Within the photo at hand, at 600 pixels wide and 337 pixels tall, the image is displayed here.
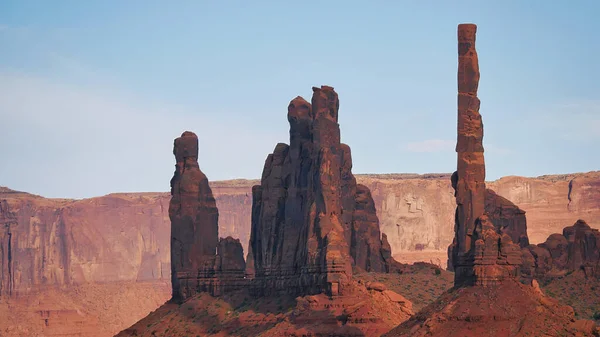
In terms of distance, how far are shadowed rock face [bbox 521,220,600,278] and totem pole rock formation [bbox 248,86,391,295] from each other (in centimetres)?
1404

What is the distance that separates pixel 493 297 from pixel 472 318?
6.76 ft

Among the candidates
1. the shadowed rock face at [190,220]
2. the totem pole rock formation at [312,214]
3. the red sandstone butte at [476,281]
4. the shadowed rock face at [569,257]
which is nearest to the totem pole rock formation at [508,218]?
the shadowed rock face at [569,257]

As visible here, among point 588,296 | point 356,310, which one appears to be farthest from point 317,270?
point 588,296

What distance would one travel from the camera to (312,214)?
133 metres

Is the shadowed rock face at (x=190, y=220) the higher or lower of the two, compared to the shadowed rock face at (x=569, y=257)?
higher

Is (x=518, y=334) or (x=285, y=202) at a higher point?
(x=285, y=202)

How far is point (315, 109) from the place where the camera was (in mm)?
137000

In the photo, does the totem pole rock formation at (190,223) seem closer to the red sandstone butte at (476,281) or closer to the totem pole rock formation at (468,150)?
the totem pole rock formation at (468,150)

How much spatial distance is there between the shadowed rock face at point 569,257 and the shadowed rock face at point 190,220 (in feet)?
94.3

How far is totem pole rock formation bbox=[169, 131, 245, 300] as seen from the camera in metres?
156

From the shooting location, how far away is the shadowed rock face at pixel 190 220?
157 metres

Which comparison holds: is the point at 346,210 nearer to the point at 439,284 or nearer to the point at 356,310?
the point at 439,284

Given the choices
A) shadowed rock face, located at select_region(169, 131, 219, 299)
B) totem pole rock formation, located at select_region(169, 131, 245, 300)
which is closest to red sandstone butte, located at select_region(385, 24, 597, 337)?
totem pole rock formation, located at select_region(169, 131, 245, 300)

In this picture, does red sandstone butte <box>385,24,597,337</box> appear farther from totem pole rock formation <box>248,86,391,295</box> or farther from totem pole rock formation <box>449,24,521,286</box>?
totem pole rock formation <box>248,86,391,295</box>
